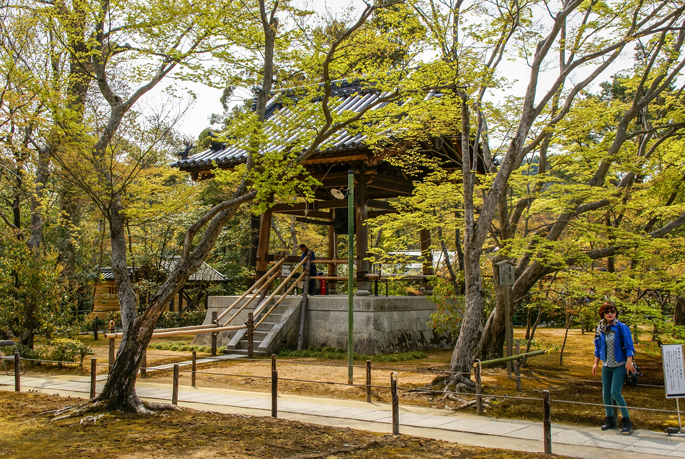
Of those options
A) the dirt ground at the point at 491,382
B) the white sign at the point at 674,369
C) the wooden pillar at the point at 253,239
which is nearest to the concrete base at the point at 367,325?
the dirt ground at the point at 491,382

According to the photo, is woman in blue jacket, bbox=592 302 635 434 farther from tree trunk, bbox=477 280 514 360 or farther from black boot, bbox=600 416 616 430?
tree trunk, bbox=477 280 514 360

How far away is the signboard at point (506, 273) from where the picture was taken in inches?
400

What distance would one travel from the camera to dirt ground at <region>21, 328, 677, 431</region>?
8.00 m

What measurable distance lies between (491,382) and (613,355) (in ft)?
11.5

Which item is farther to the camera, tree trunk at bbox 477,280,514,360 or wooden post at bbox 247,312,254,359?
wooden post at bbox 247,312,254,359

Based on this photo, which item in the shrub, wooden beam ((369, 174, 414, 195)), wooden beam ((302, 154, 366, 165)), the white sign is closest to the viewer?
the white sign

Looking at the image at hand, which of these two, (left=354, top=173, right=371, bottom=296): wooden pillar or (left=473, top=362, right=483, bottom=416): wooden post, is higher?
(left=354, top=173, right=371, bottom=296): wooden pillar

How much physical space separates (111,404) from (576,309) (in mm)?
9535

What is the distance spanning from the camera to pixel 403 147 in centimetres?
1327

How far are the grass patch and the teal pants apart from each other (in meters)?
6.54

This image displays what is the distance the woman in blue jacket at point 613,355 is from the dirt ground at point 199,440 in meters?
2.01

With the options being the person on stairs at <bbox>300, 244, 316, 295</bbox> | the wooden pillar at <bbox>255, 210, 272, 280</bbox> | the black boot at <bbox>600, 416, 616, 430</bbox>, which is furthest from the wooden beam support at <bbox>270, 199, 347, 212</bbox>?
the black boot at <bbox>600, 416, 616, 430</bbox>

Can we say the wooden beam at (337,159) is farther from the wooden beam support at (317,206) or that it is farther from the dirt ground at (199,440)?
the dirt ground at (199,440)

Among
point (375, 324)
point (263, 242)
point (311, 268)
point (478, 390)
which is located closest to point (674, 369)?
point (478, 390)
